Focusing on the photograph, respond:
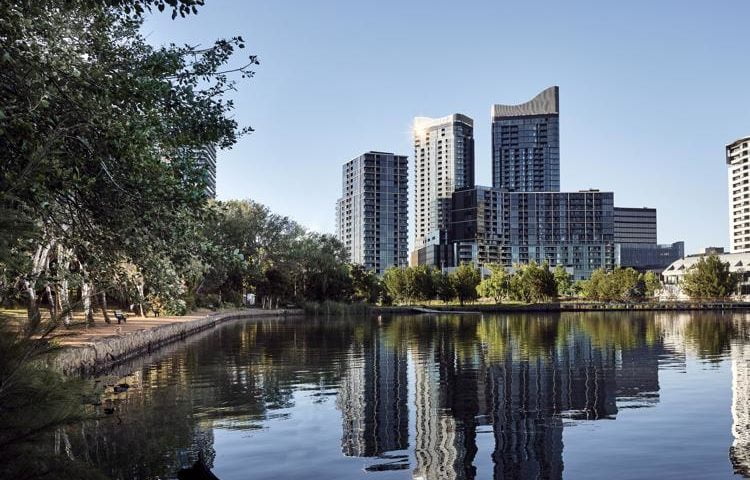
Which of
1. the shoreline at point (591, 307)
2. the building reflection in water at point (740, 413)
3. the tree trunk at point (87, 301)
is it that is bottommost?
the shoreline at point (591, 307)

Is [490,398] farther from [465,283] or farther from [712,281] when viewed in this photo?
[712,281]

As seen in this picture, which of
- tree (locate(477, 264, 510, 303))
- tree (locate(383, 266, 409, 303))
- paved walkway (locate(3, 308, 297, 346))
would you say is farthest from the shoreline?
paved walkway (locate(3, 308, 297, 346))

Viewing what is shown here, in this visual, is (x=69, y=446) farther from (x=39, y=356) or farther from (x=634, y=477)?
(x=634, y=477)

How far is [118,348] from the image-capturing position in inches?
1512

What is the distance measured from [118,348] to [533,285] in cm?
13004

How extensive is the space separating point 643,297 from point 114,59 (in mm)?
186747

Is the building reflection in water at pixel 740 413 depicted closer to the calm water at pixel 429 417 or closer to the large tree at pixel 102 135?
the calm water at pixel 429 417

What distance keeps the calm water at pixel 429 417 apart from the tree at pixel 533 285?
114744mm

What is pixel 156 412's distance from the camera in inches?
925

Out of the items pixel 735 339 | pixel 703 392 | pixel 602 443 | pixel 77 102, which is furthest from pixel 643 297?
pixel 77 102

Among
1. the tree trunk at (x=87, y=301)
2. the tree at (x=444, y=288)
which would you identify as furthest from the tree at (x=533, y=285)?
the tree trunk at (x=87, y=301)

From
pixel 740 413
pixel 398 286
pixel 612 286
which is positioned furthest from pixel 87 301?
pixel 612 286

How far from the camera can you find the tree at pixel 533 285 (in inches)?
6225

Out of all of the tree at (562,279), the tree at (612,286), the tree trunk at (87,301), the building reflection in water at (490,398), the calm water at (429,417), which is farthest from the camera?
the tree at (562,279)
